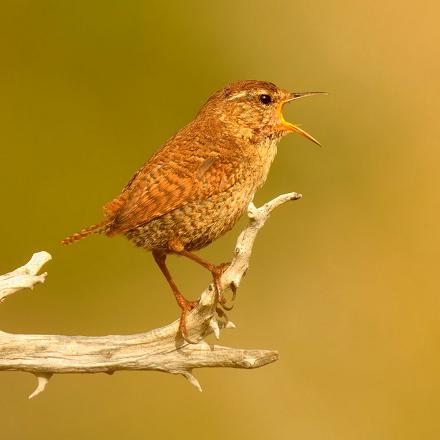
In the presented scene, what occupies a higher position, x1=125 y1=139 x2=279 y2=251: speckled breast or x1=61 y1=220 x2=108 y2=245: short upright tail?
x1=61 y1=220 x2=108 y2=245: short upright tail

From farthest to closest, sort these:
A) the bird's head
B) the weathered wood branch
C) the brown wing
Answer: the bird's head < the weathered wood branch < the brown wing

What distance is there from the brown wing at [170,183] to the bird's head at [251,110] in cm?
22

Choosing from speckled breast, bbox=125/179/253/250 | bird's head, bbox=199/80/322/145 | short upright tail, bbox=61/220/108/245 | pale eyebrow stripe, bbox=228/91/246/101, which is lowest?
speckled breast, bbox=125/179/253/250

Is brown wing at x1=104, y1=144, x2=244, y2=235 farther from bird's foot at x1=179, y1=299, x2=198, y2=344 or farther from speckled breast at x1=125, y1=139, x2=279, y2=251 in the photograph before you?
bird's foot at x1=179, y1=299, x2=198, y2=344

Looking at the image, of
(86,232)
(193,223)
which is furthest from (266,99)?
(86,232)

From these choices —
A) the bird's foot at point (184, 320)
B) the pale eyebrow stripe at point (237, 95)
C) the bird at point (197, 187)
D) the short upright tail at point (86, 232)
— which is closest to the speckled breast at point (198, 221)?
the bird at point (197, 187)

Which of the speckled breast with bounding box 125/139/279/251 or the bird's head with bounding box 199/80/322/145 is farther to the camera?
the bird's head with bounding box 199/80/322/145

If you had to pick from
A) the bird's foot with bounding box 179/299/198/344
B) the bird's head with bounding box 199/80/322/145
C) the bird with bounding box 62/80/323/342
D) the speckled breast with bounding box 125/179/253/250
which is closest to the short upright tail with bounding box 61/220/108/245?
the bird with bounding box 62/80/323/342

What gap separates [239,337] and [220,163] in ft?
11.9

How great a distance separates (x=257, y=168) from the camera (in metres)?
3.88

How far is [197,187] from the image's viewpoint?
145 inches

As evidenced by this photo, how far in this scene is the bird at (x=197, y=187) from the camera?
3645mm

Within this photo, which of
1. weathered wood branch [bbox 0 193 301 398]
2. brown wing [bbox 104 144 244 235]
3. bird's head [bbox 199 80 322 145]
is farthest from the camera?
bird's head [bbox 199 80 322 145]

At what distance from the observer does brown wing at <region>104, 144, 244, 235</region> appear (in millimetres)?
3617
